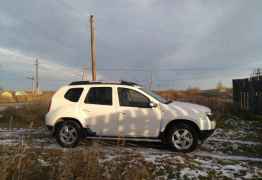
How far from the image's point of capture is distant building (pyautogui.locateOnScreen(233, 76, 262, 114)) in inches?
468

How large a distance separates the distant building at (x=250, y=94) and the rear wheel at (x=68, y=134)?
9.67m

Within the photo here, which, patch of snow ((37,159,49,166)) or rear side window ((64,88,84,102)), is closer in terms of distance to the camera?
patch of snow ((37,159,49,166))

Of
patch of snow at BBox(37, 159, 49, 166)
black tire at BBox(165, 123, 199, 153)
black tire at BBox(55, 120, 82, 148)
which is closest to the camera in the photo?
patch of snow at BBox(37, 159, 49, 166)

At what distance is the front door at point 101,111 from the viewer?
20.9ft

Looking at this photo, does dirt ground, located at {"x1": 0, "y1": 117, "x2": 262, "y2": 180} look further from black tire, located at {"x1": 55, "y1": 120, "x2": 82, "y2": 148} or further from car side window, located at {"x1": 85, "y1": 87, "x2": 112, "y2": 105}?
car side window, located at {"x1": 85, "y1": 87, "x2": 112, "y2": 105}

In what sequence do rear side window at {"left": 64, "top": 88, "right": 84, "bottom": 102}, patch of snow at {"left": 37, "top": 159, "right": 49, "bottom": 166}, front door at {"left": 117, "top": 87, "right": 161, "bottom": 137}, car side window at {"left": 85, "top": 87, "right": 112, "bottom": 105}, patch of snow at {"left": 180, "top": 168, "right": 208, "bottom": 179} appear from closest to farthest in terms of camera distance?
patch of snow at {"left": 180, "top": 168, "right": 208, "bottom": 179} < patch of snow at {"left": 37, "top": 159, "right": 49, "bottom": 166} < front door at {"left": 117, "top": 87, "right": 161, "bottom": 137} < car side window at {"left": 85, "top": 87, "right": 112, "bottom": 105} < rear side window at {"left": 64, "top": 88, "right": 84, "bottom": 102}

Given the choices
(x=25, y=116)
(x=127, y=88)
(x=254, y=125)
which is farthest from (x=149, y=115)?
(x=25, y=116)

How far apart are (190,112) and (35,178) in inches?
153

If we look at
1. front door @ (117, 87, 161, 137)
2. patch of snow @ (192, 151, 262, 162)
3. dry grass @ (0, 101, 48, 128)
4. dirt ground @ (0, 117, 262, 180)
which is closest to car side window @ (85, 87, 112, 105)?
front door @ (117, 87, 161, 137)

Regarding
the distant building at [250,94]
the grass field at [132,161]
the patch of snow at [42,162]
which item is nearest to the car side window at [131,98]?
the grass field at [132,161]

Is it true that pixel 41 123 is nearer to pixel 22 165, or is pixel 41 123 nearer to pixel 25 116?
pixel 25 116

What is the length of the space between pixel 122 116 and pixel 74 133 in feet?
4.83

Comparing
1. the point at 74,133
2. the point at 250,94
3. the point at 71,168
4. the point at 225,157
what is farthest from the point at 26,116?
the point at 250,94

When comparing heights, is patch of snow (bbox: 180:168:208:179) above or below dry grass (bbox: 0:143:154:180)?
below
